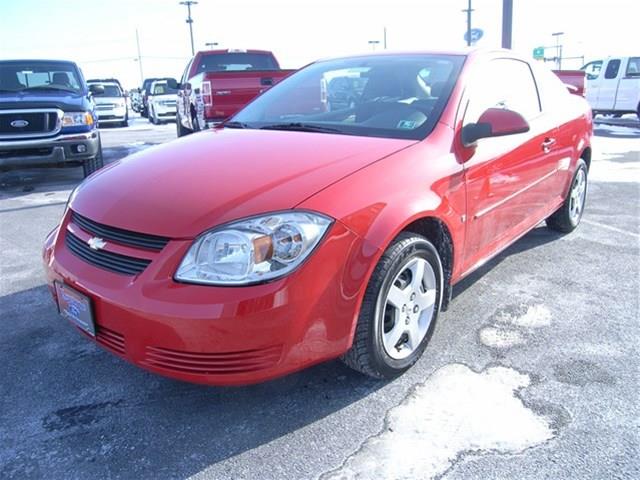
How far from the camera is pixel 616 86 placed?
16.3 metres

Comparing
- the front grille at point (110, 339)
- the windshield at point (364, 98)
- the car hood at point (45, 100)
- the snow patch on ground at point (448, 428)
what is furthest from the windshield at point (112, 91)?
the snow patch on ground at point (448, 428)

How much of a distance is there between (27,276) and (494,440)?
3.55 metres

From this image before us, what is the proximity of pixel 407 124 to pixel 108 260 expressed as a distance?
5.47 feet

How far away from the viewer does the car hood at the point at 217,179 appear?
7.18ft

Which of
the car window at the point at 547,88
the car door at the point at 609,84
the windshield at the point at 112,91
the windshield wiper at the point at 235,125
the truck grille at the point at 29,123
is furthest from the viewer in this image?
the windshield at the point at 112,91

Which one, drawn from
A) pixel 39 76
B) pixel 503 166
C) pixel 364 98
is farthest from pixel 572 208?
pixel 39 76

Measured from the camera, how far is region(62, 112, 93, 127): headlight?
7.41 metres

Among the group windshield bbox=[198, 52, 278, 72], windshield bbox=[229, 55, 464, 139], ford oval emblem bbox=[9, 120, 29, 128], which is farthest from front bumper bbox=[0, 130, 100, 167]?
windshield bbox=[229, 55, 464, 139]

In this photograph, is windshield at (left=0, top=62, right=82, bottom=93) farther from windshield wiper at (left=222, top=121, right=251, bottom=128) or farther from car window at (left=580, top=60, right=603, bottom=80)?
car window at (left=580, top=60, right=603, bottom=80)

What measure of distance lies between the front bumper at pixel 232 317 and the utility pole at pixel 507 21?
12535 mm

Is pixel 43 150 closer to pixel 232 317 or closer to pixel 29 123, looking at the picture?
pixel 29 123

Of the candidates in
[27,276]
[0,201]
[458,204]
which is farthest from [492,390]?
[0,201]

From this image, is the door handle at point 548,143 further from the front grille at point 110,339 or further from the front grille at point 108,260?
the front grille at point 110,339

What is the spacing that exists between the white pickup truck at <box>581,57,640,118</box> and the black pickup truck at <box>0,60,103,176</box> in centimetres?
1445
